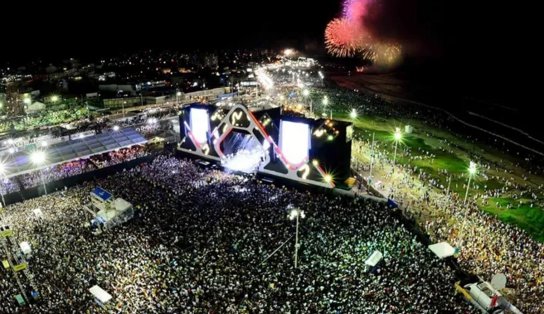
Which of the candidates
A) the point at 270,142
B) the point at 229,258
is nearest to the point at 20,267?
the point at 229,258

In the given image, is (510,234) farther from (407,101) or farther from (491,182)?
(407,101)

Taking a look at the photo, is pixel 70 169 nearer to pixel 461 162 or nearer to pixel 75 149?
pixel 75 149

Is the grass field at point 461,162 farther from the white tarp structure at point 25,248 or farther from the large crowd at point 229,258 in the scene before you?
the white tarp structure at point 25,248

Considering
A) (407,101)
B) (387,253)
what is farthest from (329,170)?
(407,101)

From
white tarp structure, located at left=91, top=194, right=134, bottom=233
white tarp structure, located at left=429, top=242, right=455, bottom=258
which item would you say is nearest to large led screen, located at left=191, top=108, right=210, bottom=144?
white tarp structure, located at left=91, top=194, right=134, bottom=233

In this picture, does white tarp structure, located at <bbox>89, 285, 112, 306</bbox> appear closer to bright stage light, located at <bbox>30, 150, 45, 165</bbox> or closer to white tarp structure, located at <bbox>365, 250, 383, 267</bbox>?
white tarp structure, located at <bbox>365, 250, 383, 267</bbox>

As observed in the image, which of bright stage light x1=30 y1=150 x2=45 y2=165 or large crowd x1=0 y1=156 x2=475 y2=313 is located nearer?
large crowd x1=0 y1=156 x2=475 y2=313
